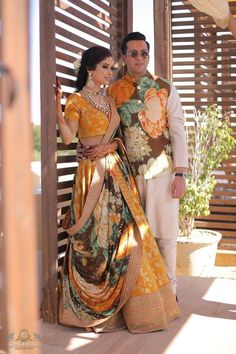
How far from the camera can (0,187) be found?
2.38ft

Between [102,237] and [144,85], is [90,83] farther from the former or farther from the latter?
[102,237]

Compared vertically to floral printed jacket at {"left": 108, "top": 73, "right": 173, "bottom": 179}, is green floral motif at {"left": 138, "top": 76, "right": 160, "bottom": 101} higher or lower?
higher

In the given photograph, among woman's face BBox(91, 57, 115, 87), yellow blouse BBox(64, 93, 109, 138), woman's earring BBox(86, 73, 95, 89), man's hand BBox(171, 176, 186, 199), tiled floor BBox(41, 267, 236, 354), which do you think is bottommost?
tiled floor BBox(41, 267, 236, 354)

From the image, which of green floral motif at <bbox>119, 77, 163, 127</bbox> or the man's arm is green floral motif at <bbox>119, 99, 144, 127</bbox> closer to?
green floral motif at <bbox>119, 77, 163, 127</bbox>

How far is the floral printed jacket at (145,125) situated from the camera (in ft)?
11.2

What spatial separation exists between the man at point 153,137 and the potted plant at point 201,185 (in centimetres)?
158

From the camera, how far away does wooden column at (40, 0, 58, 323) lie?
314 cm

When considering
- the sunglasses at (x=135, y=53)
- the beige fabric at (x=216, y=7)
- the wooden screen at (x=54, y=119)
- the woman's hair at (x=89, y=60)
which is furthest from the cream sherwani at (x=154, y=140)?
the beige fabric at (x=216, y=7)

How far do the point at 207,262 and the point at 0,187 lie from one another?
4472 mm

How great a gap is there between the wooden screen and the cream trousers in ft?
1.56

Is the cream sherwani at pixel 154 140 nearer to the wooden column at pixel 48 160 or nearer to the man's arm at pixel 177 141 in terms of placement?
the man's arm at pixel 177 141

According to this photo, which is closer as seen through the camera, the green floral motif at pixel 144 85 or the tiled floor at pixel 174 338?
the tiled floor at pixel 174 338

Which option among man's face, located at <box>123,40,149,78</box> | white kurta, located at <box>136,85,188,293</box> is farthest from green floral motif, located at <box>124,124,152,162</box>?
man's face, located at <box>123,40,149,78</box>

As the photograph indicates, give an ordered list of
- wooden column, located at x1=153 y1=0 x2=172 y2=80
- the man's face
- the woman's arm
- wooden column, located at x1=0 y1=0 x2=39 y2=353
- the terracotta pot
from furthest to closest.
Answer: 1. wooden column, located at x1=153 y1=0 x2=172 y2=80
2. the terracotta pot
3. the man's face
4. the woman's arm
5. wooden column, located at x1=0 y1=0 x2=39 y2=353
